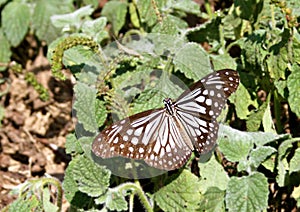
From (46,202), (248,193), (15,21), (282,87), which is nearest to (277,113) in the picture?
(282,87)

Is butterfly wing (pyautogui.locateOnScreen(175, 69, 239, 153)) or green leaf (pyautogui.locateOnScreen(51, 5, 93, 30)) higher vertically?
green leaf (pyautogui.locateOnScreen(51, 5, 93, 30))

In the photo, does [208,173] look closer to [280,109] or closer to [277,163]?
[277,163]

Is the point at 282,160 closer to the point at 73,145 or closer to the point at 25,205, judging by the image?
the point at 73,145

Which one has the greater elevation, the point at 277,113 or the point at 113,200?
A: the point at 277,113

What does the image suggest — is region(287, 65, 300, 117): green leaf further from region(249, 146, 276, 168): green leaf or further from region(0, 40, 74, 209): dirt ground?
region(0, 40, 74, 209): dirt ground

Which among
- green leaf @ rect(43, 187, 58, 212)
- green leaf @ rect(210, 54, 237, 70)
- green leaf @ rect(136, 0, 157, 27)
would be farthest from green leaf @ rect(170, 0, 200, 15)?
green leaf @ rect(43, 187, 58, 212)

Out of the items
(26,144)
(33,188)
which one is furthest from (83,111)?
(26,144)
